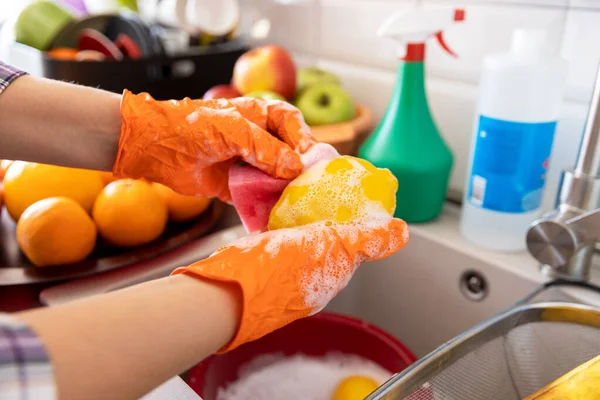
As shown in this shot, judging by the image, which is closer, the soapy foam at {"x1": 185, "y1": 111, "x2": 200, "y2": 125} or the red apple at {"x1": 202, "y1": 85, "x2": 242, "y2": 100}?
the soapy foam at {"x1": 185, "y1": 111, "x2": 200, "y2": 125}

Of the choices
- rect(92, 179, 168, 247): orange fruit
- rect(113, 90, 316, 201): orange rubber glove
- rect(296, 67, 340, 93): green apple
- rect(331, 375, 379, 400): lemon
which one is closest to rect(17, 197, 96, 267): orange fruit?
rect(92, 179, 168, 247): orange fruit

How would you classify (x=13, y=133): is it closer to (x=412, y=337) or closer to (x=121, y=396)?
(x=121, y=396)

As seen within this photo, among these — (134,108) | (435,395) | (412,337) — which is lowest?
(412,337)

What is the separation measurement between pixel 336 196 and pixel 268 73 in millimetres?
521

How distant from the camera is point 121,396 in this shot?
31cm

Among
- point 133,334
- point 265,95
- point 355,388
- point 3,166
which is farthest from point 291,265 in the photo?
point 3,166

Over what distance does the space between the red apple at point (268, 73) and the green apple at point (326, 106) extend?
6 cm

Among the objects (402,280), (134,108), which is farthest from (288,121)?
(402,280)

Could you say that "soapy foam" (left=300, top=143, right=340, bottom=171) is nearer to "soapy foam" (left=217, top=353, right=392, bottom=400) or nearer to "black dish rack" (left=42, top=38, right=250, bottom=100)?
"soapy foam" (left=217, top=353, right=392, bottom=400)

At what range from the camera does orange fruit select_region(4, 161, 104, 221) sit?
2.31 feet

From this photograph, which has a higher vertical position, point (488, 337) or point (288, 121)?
point (288, 121)

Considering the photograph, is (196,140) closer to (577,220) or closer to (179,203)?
(179,203)

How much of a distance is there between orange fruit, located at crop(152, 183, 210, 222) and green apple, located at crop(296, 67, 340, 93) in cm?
36

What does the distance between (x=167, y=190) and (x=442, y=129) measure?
1.57 ft
